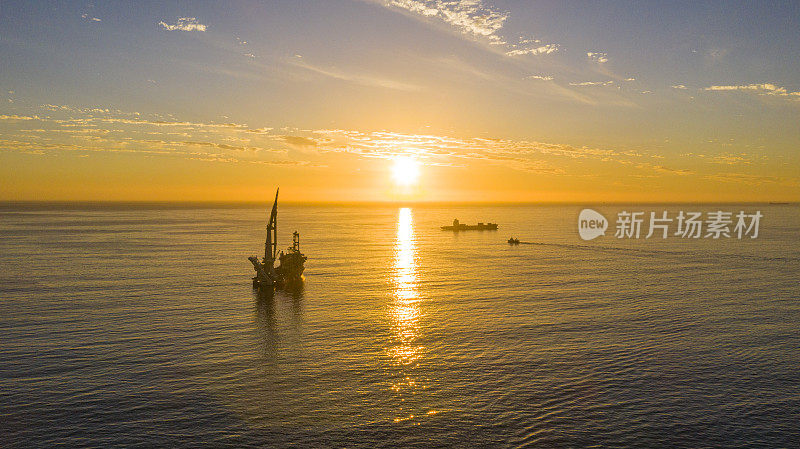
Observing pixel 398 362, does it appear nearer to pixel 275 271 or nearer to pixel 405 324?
pixel 405 324

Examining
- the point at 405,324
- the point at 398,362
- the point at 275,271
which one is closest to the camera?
the point at 398,362

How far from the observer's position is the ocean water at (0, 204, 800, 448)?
31.1 metres

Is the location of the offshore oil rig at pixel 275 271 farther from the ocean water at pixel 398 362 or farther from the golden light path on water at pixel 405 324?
the golden light path on water at pixel 405 324

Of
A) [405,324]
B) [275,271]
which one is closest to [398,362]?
[405,324]

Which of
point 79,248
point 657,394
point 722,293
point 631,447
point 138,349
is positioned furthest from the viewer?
point 79,248

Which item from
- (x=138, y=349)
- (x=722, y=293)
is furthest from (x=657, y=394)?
(x=722, y=293)

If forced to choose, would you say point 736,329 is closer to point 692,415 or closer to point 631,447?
point 692,415

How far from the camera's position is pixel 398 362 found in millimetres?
43906

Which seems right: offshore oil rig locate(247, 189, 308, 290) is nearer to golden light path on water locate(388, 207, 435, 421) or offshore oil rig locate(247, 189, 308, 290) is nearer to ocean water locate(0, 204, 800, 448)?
ocean water locate(0, 204, 800, 448)

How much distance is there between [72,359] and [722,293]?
84.8 meters

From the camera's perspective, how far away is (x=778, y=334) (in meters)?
53.2

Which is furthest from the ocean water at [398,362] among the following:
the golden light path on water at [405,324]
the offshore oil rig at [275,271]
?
the offshore oil rig at [275,271]

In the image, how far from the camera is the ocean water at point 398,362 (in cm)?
3112

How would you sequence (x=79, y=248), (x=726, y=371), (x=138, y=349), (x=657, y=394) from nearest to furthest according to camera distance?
(x=657, y=394) → (x=726, y=371) → (x=138, y=349) → (x=79, y=248)
